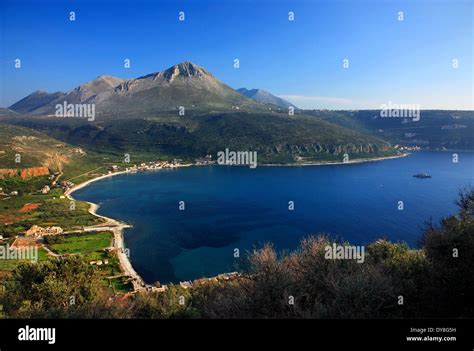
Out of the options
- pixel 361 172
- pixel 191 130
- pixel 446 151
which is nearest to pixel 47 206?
pixel 361 172

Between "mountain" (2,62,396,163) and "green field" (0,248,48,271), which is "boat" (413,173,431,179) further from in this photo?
"green field" (0,248,48,271)

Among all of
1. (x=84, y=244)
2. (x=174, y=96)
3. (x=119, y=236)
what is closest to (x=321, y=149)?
(x=119, y=236)

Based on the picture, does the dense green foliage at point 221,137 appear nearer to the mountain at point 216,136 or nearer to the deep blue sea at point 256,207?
the mountain at point 216,136

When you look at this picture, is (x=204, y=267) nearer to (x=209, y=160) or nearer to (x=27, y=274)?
(x=27, y=274)

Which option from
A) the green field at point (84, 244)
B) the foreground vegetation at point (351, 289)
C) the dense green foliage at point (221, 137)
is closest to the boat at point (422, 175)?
the dense green foliage at point (221, 137)

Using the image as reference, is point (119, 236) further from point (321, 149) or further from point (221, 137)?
point (221, 137)

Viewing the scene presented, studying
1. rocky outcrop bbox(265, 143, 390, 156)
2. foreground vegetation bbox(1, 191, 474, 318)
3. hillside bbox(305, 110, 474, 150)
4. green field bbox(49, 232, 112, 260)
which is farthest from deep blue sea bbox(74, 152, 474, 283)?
hillside bbox(305, 110, 474, 150)
